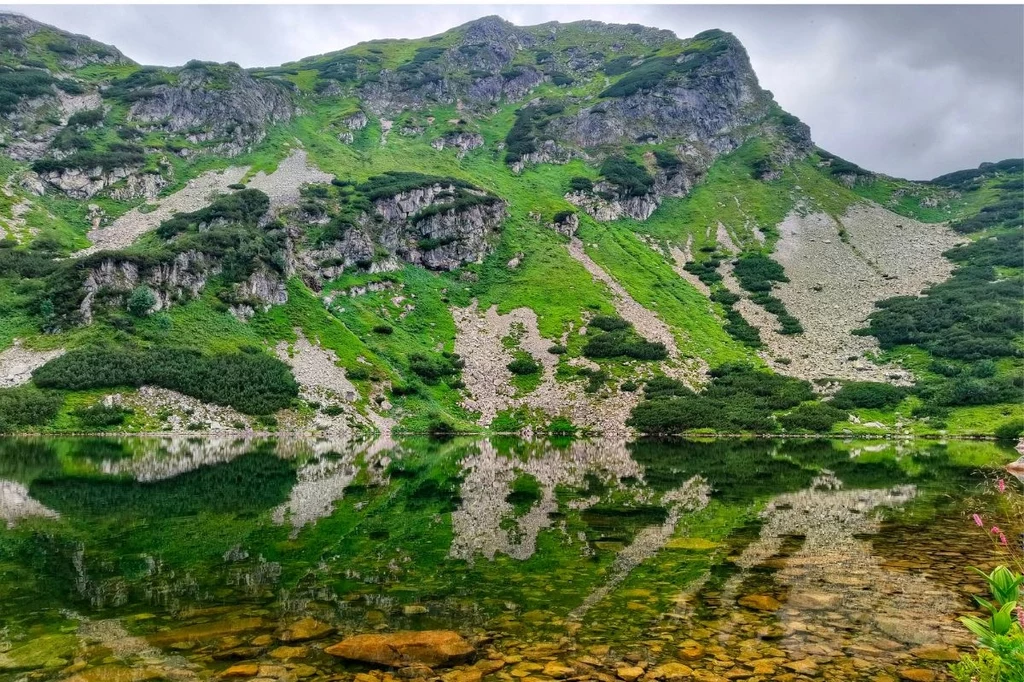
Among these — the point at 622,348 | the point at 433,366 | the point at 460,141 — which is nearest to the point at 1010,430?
the point at 622,348

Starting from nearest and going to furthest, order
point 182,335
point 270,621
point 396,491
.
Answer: point 270,621 < point 396,491 < point 182,335

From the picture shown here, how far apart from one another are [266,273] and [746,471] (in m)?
81.9

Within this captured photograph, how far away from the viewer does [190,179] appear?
126812 mm

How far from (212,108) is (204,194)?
3993 cm

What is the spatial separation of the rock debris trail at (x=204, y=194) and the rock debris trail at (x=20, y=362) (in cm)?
3024

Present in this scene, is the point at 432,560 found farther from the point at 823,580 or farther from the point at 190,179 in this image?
the point at 190,179

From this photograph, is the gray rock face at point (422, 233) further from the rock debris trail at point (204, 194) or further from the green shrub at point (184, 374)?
the green shrub at point (184, 374)

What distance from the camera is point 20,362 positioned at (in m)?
68.6

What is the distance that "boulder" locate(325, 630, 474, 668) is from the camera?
9148 mm

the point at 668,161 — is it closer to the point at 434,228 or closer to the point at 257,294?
the point at 434,228

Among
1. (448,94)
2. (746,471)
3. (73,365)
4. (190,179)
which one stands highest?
(448,94)

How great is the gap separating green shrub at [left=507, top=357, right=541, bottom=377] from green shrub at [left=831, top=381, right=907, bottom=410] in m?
43.1

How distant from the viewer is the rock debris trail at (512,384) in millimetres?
82125

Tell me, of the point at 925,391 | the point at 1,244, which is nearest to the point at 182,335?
the point at 1,244
